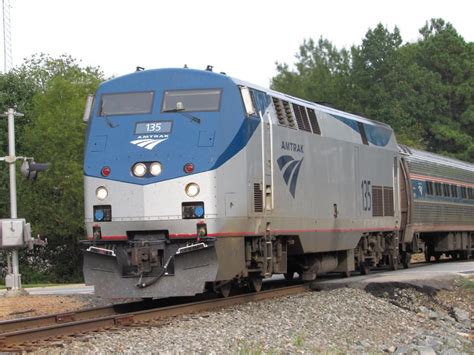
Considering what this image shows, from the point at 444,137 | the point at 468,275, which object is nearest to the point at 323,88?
the point at 444,137

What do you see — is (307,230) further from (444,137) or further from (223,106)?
(444,137)

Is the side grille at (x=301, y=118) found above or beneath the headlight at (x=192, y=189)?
above

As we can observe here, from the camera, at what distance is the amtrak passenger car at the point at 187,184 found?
14.0 metres

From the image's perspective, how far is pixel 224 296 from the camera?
15.8m

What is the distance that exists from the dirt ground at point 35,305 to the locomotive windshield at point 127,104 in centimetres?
373

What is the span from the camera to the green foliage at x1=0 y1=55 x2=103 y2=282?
1837 inches

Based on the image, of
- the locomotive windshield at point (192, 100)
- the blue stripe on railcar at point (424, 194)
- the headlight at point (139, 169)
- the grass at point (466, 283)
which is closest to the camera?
the headlight at point (139, 169)

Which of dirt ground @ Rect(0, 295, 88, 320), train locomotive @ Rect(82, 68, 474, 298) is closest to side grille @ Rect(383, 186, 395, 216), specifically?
train locomotive @ Rect(82, 68, 474, 298)

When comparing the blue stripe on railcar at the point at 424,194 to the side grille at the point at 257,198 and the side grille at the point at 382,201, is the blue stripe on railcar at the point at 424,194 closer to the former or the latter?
the side grille at the point at 382,201

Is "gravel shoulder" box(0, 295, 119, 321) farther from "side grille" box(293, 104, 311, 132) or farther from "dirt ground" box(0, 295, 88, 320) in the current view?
"side grille" box(293, 104, 311, 132)

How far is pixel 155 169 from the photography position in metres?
14.2

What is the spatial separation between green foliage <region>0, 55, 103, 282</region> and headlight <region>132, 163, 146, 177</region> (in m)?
32.4

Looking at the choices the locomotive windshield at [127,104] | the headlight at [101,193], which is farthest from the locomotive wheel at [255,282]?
the locomotive windshield at [127,104]

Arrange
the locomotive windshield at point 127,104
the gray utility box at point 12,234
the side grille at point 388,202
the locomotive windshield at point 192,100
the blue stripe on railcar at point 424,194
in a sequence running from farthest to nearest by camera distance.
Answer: the blue stripe on railcar at point 424,194 < the side grille at point 388,202 < the gray utility box at point 12,234 < the locomotive windshield at point 127,104 < the locomotive windshield at point 192,100
